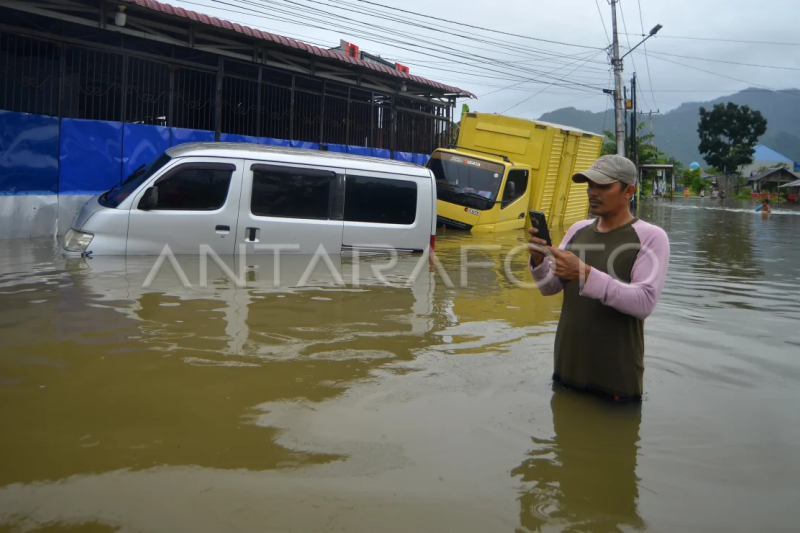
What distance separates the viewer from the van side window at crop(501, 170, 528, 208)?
46.6 ft

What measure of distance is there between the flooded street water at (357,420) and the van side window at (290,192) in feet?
4.30

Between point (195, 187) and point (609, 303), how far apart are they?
17.3 ft

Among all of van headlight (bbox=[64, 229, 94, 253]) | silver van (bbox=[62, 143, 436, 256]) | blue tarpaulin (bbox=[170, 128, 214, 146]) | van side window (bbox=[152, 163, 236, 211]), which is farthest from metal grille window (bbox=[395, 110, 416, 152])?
van headlight (bbox=[64, 229, 94, 253])

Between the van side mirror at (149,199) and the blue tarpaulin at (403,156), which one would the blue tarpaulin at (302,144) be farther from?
the van side mirror at (149,199)

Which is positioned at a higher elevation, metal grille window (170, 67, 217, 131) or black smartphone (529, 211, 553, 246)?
metal grille window (170, 67, 217, 131)

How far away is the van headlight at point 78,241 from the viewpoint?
283 inches

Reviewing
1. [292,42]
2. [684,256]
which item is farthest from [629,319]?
[292,42]

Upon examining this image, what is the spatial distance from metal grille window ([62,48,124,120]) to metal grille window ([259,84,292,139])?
3159 millimetres

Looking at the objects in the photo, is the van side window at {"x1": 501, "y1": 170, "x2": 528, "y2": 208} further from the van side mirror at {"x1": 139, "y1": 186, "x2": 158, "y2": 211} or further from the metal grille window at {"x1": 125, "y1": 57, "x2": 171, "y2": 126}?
the van side mirror at {"x1": 139, "y1": 186, "x2": 158, "y2": 211}

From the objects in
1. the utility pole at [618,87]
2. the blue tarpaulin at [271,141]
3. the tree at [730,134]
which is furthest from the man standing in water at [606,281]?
the tree at [730,134]

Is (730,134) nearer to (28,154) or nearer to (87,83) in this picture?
(87,83)

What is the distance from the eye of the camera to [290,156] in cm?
789

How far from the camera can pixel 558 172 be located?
17.4m

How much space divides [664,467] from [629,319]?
71 cm
